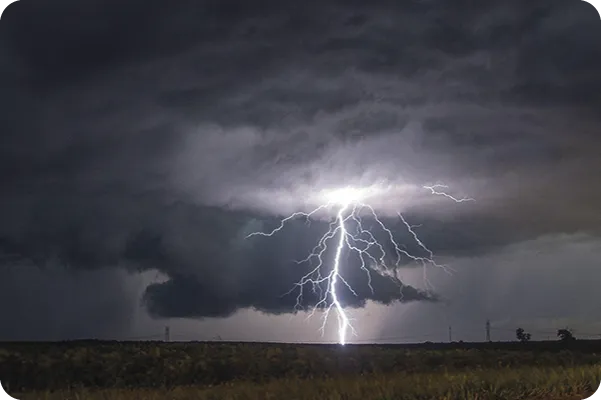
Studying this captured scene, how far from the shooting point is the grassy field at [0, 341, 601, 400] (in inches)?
923

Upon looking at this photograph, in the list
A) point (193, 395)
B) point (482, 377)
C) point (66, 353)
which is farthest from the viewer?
point (66, 353)

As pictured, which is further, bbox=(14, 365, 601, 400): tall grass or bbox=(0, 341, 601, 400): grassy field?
bbox=(0, 341, 601, 400): grassy field

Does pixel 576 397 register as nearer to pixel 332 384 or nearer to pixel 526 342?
pixel 332 384

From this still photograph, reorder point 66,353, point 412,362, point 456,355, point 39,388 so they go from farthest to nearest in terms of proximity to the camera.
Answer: point 456,355, point 412,362, point 66,353, point 39,388

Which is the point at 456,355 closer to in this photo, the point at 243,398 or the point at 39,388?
the point at 39,388

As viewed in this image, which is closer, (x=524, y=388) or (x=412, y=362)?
(x=524, y=388)

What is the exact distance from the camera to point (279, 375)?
124 ft

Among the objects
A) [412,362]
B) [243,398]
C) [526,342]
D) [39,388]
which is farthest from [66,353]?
[526,342]

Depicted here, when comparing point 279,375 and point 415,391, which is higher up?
point 279,375

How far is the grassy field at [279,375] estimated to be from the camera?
23438mm

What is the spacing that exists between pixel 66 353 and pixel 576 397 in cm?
2495

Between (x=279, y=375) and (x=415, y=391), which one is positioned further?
(x=279, y=375)

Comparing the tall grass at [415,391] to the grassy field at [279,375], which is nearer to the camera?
the tall grass at [415,391]

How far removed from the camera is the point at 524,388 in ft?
79.9
